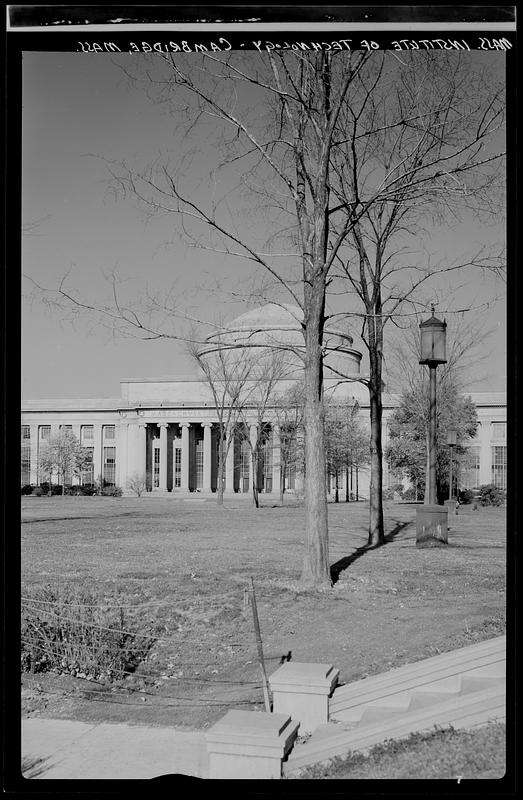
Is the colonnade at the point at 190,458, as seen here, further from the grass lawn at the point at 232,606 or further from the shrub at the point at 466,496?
the shrub at the point at 466,496

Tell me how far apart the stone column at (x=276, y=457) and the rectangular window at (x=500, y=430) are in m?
12.1

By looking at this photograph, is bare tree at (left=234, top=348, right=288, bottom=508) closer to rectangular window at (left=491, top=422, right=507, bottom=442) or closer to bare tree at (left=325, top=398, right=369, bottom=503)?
bare tree at (left=325, top=398, right=369, bottom=503)

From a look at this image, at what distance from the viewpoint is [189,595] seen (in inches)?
205

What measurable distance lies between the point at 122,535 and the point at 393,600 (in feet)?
10.3

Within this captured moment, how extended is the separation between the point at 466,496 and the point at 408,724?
2.23 metres

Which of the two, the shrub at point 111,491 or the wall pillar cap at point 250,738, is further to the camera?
the shrub at point 111,491

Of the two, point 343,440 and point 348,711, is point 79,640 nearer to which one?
point 348,711

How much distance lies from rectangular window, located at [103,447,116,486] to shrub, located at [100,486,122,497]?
7 cm

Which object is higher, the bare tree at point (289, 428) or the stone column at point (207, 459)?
the bare tree at point (289, 428)

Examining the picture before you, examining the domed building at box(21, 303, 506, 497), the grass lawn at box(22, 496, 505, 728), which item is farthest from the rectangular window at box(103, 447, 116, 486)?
the grass lawn at box(22, 496, 505, 728)

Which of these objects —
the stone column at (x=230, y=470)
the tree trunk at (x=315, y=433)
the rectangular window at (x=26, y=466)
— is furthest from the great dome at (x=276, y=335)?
the stone column at (x=230, y=470)

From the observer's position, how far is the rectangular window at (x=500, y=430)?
11.8ft

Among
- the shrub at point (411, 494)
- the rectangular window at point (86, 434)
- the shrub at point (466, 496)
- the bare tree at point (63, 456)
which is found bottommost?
the shrub at point (411, 494)

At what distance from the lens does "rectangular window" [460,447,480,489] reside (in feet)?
15.9
